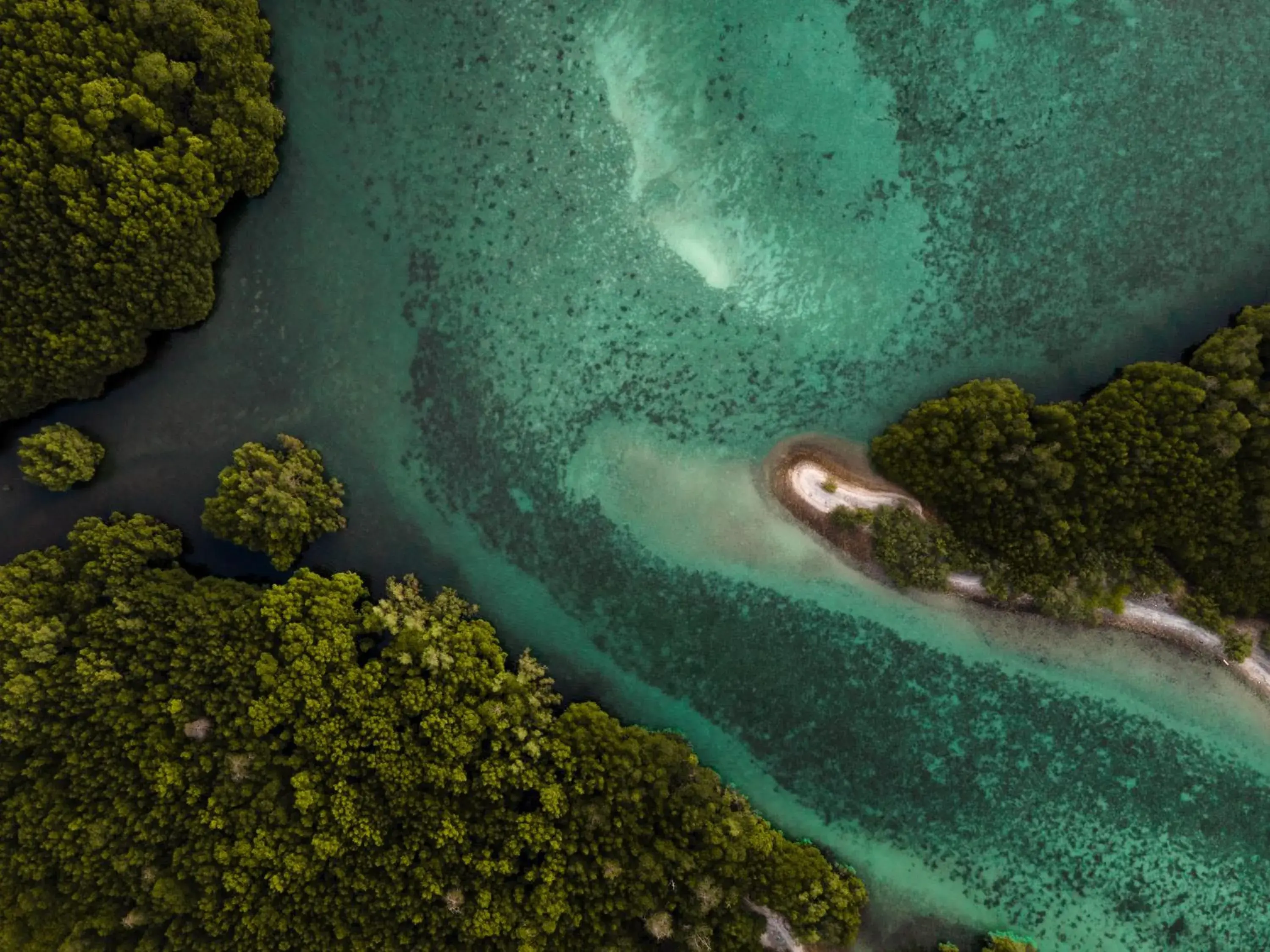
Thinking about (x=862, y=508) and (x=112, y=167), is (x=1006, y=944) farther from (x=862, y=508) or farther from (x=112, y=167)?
(x=112, y=167)

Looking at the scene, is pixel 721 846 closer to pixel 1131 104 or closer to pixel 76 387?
pixel 76 387

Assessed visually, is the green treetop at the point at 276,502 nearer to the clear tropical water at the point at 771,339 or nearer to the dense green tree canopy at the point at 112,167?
the clear tropical water at the point at 771,339

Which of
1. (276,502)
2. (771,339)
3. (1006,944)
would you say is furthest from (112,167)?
(1006,944)

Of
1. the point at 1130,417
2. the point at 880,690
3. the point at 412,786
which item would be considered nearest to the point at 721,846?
the point at 880,690

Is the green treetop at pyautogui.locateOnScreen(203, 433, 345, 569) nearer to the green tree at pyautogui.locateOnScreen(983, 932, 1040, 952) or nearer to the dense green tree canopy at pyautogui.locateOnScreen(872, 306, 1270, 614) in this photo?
the dense green tree canopy at pyautogui.locateOnScreen(872, 306, 1270, 614)

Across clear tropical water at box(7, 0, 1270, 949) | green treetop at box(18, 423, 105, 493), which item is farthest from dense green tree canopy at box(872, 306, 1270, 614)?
green treetop at box(18, 423, 105, 493)

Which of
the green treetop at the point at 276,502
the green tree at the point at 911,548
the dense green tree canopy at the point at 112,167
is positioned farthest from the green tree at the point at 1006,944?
the dense green tree canopy at the point at 112,167
